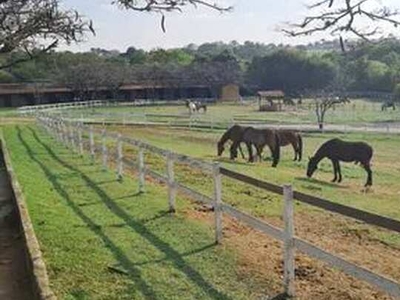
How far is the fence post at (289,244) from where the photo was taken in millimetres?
6523

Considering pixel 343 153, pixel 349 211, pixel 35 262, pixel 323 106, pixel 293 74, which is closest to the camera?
pixel 349 211

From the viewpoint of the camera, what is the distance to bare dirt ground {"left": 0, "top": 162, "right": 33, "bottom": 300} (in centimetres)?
737

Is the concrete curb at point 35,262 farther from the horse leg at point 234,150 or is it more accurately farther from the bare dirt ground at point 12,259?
the horse leg at point 234,150

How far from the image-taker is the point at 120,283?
23.1ft

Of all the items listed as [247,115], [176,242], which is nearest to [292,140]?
[176,242]

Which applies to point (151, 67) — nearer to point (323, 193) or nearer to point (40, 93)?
point (40, 93)

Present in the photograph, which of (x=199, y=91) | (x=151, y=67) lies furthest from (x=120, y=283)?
(x=199, y=91)

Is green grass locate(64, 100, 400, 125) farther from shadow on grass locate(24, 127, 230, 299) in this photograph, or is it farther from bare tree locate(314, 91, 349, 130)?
shadow on grass locate(24, 127, 230, 299)

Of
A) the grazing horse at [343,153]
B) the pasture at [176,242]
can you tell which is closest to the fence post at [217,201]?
the pasture at [176,242]

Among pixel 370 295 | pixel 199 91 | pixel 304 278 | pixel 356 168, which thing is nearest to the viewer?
pixel 370 295

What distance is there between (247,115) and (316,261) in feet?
200

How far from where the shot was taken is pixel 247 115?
68.6m

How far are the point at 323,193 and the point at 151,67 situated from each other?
3450 inches

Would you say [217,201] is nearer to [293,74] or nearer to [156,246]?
[156,246]
